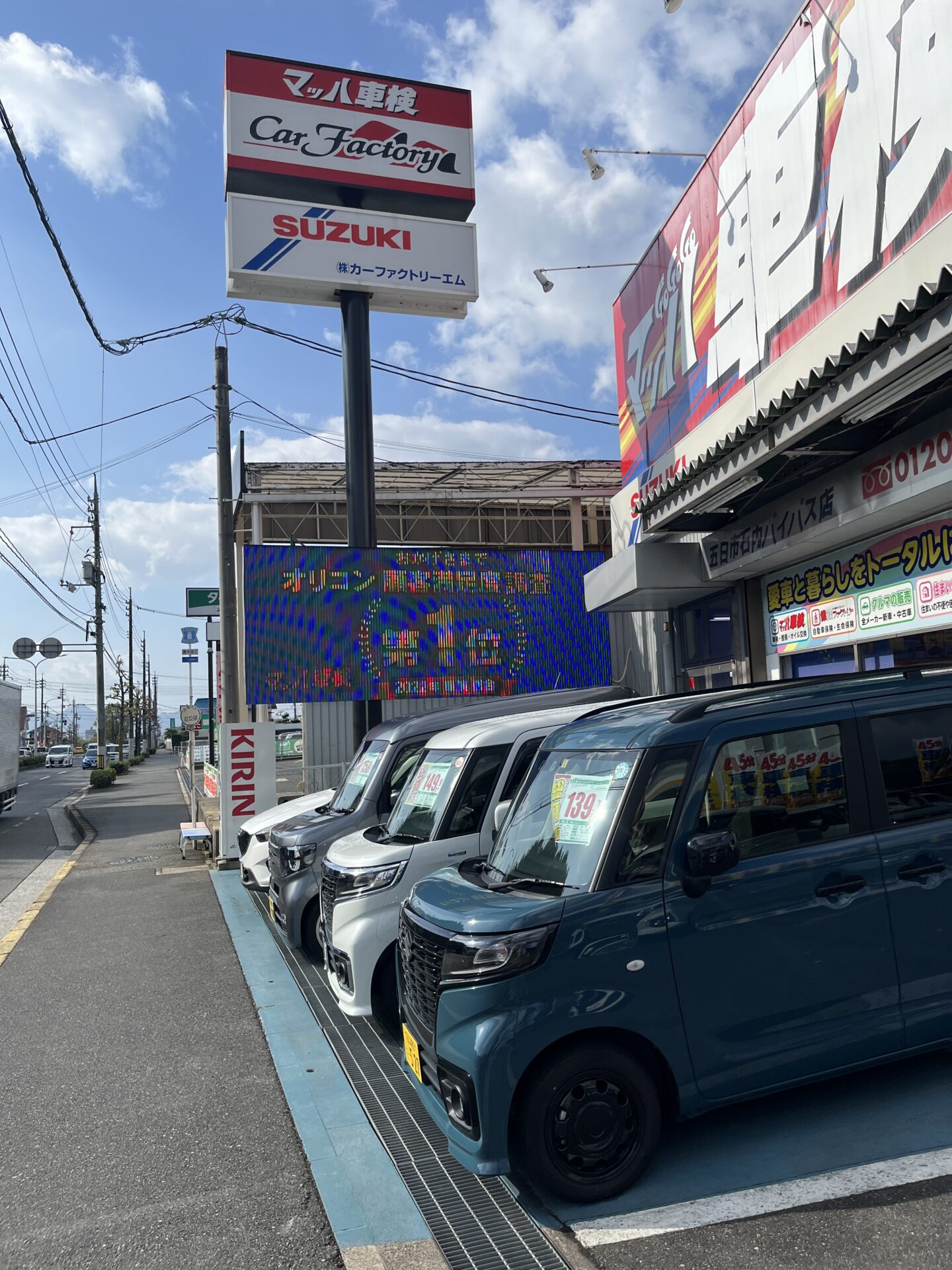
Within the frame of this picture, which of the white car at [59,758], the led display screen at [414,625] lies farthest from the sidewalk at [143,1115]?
the white car at [59,758]

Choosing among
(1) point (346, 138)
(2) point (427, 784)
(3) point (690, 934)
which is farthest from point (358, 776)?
(1) point (346, 138)

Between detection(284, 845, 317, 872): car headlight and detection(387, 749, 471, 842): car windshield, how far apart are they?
1109 millimetres

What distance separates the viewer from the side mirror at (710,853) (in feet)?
12.5

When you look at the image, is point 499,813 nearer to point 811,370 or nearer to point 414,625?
point 811,370

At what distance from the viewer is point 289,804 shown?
10.8 meters

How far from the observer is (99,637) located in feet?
139

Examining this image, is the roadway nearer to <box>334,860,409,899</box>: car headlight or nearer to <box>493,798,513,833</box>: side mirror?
<box>334,860,409,899</box>: car headlight

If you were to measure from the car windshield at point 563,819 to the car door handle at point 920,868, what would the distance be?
128cm

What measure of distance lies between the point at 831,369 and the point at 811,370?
0.97ft

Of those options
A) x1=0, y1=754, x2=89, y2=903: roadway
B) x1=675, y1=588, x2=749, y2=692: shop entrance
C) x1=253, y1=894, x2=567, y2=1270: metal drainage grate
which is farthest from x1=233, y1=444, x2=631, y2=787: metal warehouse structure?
x1=253, y1=894, x2=567, y2=1270: metal drainage grate

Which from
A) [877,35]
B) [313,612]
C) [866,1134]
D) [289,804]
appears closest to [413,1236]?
[866,1134]

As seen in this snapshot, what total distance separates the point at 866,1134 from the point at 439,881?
217 cm

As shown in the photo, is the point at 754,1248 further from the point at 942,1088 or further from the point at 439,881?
the point at 439,881

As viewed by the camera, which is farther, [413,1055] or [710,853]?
[413,1055]
